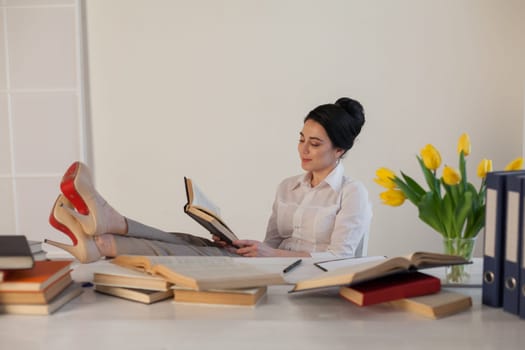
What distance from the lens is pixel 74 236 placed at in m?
1.96

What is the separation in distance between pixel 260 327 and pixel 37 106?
3.09m

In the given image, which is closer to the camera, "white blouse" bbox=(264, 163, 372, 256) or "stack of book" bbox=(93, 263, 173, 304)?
"stack of book" bbox=(93, 263, 173, 304)

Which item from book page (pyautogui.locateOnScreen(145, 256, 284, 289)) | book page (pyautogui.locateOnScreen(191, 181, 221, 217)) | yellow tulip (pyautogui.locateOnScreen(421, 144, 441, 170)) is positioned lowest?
book page (pyautogui.locateOnScreen(145, 256, 284, 289))

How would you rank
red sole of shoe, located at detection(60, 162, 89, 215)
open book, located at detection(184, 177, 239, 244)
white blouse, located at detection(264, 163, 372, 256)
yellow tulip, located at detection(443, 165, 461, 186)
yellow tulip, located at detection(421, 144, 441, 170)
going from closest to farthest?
yellow tulip, located at detection(443, 165, 461, 186) → yellow tulip, located at detection(421, 144, 441, 170) → red sole of shoe, located at detection(60, 162, 89, 215) → open book, located at detection(184, 177, 239, 244) → white blouse, located at detection(264, 163, 372, 256)

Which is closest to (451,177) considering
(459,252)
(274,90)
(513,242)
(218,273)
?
(459,252)

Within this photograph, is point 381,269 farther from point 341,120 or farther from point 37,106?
point 37,106

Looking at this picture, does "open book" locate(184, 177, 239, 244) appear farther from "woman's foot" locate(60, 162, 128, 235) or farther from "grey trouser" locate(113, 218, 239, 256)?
"woman's foot" locate(60, 162, 128, 235)

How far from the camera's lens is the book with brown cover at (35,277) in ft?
4.53

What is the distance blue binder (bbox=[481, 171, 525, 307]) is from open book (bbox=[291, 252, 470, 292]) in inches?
3.6

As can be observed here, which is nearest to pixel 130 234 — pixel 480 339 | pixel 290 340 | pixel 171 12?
pixel 290 340

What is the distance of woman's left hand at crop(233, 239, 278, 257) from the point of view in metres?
2.49

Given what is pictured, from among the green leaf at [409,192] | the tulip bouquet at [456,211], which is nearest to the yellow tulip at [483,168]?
the tulip bouquet at [456,211]

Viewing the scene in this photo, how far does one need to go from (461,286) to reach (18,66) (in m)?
3.21

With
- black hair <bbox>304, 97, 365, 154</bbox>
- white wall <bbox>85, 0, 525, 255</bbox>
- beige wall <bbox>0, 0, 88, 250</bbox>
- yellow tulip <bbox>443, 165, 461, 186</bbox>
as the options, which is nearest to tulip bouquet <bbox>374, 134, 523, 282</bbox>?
yellow tulip <bbox>443, 165, 461, 186</bbox>
